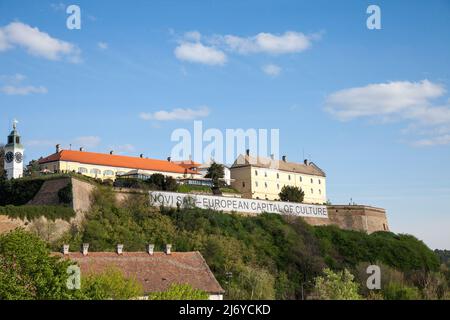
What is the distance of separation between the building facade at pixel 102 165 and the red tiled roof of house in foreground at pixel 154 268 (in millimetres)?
30882

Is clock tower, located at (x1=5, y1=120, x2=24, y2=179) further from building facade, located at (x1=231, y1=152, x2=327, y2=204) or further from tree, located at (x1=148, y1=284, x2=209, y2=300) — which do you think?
tree, located at (x1=148, y1=284, x2=209, y2=300)

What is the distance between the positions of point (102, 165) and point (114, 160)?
2.43 m

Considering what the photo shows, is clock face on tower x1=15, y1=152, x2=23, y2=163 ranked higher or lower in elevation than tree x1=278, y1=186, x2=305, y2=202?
higher

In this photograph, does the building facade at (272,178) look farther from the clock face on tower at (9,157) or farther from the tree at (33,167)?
the clock face on tower at (9,157)

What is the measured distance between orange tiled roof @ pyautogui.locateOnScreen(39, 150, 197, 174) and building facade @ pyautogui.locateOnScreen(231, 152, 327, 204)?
6.01 meters

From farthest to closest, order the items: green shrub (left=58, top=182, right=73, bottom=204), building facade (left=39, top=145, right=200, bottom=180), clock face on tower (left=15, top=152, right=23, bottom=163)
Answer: building facade (left=39, top=145, right=200, bottom=180) < clock face on tower (left=15, top=152, right=23, bottom=163) < green shrub (left=58, top=182, right=73, bottom=204)

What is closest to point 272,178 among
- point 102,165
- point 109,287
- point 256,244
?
point 102,165

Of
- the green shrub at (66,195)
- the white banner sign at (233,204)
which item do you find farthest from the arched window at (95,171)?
the green shrub at (66,195)

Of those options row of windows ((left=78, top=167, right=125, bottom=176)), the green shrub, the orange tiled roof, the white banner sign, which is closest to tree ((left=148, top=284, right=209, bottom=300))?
the green shrub

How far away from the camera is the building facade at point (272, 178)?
240ft

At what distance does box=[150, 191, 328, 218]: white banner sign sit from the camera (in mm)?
52094

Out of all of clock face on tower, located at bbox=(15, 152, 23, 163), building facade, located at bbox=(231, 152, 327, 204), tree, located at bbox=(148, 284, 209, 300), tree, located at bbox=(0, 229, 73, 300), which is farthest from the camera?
building facade, located at bbox=(231, 152, 327, 204)
